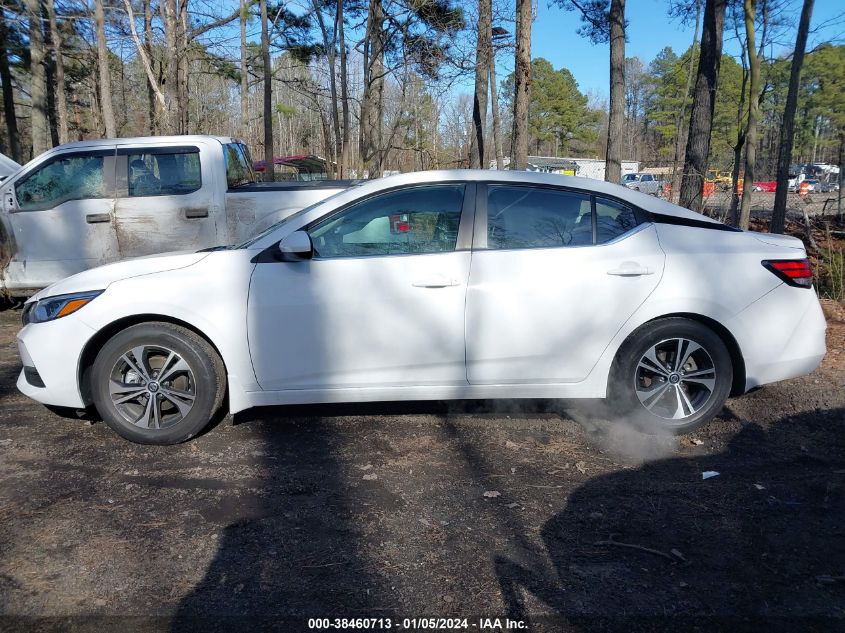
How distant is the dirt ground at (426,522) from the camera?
2553 millimetres

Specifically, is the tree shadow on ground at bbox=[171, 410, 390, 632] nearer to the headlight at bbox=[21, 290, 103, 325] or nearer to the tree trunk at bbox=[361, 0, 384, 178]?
the headlight at bbox=[21, 290, 103, 325]

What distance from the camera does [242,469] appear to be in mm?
3777

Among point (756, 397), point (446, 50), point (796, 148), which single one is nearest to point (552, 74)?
point (796, 148)

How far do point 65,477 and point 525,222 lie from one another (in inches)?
121

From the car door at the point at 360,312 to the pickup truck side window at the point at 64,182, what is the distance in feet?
15.6

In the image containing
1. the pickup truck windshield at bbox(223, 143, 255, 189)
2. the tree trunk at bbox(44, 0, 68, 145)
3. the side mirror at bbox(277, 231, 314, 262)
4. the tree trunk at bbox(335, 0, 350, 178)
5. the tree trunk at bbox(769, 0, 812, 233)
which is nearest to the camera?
the side mirror at bbox(277, 231, 314, 262)

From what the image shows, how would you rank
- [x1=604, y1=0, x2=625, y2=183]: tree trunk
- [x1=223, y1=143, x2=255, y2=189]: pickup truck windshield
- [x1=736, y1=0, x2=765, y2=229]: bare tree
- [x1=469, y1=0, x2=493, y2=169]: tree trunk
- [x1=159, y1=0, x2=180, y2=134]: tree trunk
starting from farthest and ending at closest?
[x1=159, y1=0, x2=180, y2=134]: tree trunk < [x1=469, y1=0, x2=493, y2=169]: tree trunk < [x1=604, y1=0, x2=625, y2=183]: tree trunk < [x1=736, y1=0, x2=765, y2=229]: bare tree < [x1=223, y1=143, x2=255, y2=189]: pickup truck windshield

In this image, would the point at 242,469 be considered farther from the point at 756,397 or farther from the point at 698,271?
the point at 756,397

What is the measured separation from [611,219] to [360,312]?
170cm

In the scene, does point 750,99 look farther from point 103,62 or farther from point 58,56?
point 58,56

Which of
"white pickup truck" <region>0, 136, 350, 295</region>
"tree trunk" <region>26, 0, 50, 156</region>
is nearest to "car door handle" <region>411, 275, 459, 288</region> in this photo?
"white pickup truck" <region>0, 136, 350, 295</region>

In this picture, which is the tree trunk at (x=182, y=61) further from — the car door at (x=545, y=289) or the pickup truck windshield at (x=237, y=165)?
the car door at (x=545, y=289)

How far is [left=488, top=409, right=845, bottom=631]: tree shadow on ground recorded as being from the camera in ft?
8.23

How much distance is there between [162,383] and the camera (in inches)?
158
